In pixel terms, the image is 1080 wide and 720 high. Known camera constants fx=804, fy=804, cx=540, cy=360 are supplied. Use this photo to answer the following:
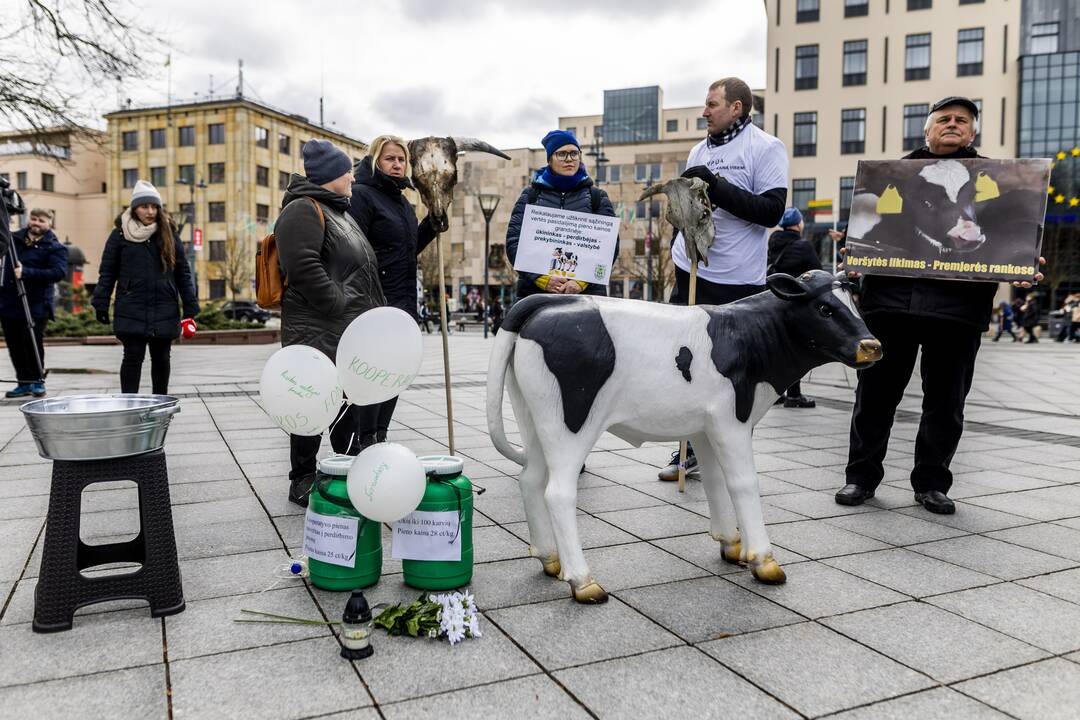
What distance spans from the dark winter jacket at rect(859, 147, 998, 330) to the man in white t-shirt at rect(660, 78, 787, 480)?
0.72 metres

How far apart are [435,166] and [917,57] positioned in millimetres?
45725

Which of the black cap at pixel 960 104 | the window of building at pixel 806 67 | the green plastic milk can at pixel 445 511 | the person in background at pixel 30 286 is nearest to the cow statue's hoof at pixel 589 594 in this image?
A: the green plastic milk can at pixel 445 511

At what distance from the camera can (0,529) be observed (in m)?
3.82

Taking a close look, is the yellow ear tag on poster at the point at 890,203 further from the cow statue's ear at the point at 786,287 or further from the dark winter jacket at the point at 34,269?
the dark winter jacket at the point at 34,269

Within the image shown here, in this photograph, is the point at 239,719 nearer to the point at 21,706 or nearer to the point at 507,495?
the point at 21,706

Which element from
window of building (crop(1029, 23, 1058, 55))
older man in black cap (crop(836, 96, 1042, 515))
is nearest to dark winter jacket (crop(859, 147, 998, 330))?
older man in black cap (crop(836, 96, 1042, 515))

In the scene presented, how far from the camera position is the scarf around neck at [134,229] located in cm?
648

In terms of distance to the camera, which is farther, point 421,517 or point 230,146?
point 230,146

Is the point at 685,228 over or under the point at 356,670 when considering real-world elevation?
over

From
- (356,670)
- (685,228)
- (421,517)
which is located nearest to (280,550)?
(421,517)

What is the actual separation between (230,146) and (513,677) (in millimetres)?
60815

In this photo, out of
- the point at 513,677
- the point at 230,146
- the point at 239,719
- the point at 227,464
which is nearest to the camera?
the point at 239,719

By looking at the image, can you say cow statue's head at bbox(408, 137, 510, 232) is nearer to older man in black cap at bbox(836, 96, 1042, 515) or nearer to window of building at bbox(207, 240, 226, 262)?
older man in black cap at bbox(836, 96, 1042, 515)

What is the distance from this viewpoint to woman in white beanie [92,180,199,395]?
6457mm
